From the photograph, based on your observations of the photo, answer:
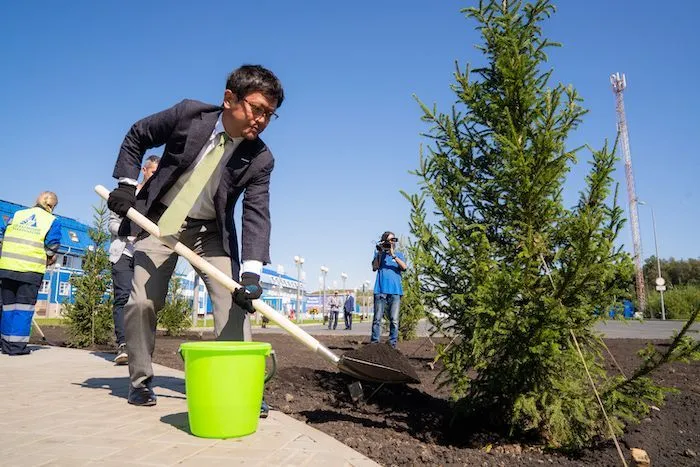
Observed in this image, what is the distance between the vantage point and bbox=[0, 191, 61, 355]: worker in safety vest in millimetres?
6457

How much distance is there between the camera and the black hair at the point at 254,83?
3.21 m

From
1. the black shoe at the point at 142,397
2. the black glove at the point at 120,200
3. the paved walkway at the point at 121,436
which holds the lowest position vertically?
the paved walkway at the point at 121,436

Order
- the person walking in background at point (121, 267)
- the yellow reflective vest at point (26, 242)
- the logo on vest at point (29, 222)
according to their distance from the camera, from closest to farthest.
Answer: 1. the person walking in background at point (121, 267)
2. the yellow reflective vest at point (26, 242)
3. the logo on vest at point (29, 222)

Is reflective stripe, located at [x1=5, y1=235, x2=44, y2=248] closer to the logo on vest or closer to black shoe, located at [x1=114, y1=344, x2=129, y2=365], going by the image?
the logo on vest

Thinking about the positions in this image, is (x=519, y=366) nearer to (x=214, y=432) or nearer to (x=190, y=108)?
(x=214, y=432)

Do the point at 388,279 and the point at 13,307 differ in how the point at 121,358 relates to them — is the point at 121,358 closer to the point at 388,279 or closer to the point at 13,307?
the point at 13,307

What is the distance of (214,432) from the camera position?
2.72 meters

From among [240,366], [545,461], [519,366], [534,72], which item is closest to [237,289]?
[240,366]

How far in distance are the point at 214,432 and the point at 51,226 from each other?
5441 mm

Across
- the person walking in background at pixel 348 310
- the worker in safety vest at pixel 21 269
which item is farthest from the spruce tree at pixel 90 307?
the person walking in background at pixel 348 310

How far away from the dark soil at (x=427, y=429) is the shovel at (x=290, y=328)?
155mm

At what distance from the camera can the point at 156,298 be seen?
11.7 ft

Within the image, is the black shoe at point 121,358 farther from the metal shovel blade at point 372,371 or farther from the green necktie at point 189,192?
the metal shovel blade at point 372,371

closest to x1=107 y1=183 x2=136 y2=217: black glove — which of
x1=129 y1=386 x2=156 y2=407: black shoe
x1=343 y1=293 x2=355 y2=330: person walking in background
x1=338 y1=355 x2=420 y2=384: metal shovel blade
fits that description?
x1=129 y1=386 x2=156 y2=407: black shoe
